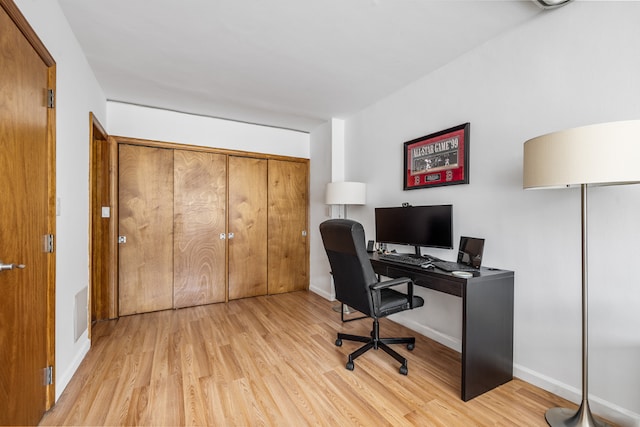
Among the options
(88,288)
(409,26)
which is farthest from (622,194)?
(88,288)

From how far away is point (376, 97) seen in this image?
10.8 feet

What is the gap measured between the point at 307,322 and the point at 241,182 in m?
2.09

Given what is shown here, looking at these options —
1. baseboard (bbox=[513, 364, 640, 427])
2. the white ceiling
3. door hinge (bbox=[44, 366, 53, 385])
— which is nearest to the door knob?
door hinge (bbox=[44, 366, 53, 385])

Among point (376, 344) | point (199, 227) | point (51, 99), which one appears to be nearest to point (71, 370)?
point (51, 99)

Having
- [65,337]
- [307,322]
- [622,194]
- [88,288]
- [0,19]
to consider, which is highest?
[0,19]

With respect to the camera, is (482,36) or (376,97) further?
(376,97)

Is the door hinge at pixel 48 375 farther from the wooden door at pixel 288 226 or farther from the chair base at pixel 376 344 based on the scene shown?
the wooden door at pixel 288 226

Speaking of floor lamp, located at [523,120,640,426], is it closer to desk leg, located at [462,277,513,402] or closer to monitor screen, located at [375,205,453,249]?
desk leg, located at [462,277,513,402]

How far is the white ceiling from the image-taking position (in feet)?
6.21

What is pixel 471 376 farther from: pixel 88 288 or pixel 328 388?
pixel 88 288

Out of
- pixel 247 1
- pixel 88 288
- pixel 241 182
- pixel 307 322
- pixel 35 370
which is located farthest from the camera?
pixel 241 182

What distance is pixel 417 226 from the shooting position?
2674mm

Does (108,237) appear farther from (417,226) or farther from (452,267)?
(452,267)

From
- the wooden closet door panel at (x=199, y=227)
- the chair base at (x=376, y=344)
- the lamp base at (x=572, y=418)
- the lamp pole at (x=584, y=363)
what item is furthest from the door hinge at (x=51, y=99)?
the lamp base at (x=572, y=418)
